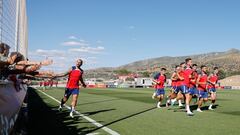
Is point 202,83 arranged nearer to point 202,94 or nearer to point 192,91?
point 202,94

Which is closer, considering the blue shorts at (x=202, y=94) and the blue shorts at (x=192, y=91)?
the blue shorts at (x=192, y=91)

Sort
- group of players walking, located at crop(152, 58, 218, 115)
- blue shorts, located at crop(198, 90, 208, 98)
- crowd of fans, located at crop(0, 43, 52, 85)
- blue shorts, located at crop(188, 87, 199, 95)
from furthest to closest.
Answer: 1. blue shorts, located at crop(198, 90, 208, 98)
2. blue shorts, located at crop(188, 87, 199, 95)
3. group of players walking, located at crop(152, 58, 218, 115)
4. crowd of fans, located at crop(0, 43, 52, 85)

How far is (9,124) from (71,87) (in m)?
8.63

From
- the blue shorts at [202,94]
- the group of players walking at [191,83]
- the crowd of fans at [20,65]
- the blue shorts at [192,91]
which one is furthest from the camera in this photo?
the blue shorts at [202,94]

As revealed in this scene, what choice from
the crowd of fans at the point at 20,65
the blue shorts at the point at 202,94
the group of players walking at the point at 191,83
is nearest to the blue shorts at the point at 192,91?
the group of players walking at the point at 191,83

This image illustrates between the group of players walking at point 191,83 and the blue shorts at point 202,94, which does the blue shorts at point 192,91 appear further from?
the blue shorts at point 202,94

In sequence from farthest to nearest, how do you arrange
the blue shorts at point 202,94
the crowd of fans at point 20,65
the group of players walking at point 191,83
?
the blue shorts at point 202,94, the group of players walking at point 191,83, the crowd of fans at point 20,65

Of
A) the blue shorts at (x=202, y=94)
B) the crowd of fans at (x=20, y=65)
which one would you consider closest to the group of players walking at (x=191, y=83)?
the blue shorts at (x=202, y=94)

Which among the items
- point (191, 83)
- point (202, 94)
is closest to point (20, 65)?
point (191, 83)

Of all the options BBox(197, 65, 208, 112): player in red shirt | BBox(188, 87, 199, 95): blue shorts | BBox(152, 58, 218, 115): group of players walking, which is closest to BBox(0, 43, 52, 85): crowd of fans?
BBox(152, 58, 218, 115): group of players walking

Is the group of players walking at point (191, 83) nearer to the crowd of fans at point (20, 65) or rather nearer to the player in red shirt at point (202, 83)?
the player in red shirt at point (202, 83)

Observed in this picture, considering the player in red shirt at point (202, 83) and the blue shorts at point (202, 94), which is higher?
the player in red shirt at point (202, 83)

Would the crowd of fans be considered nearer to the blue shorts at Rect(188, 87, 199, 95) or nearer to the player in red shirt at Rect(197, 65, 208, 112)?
the blue shorts at Rect(188, 87, 199, 95)

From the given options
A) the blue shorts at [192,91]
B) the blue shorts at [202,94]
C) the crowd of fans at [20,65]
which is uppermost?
the crowd of fans at [20,65]
